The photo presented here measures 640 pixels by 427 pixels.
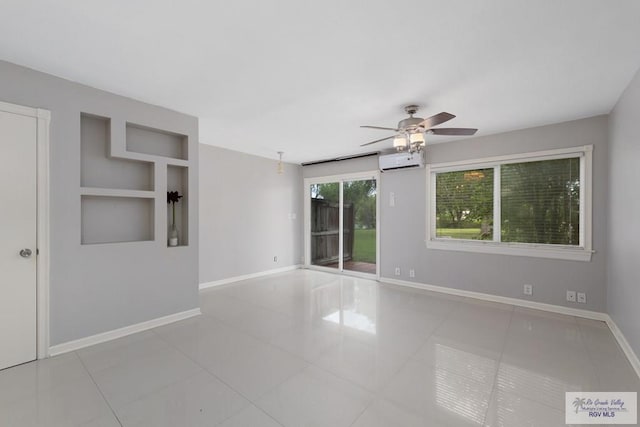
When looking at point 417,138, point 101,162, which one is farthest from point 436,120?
point 101,162

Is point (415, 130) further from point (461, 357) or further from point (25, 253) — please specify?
point (25, 253)

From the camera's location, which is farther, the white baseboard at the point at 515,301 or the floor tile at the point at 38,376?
the white baseboard at the point at 515,301

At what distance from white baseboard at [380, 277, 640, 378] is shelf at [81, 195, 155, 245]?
3.95 meters

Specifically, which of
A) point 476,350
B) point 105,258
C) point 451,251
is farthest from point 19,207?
point 451,251

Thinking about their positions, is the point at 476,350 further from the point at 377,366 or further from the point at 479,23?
the point at 479,23

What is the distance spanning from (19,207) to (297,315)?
2.85 meters

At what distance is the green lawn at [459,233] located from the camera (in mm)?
4219

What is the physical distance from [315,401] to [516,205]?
3771mm

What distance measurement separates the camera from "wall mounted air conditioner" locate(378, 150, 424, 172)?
4.51m

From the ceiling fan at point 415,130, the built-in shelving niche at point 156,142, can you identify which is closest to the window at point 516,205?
the ceiling fan at point 415,130

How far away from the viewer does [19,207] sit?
2.27 m

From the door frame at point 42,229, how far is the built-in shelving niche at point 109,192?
0.28 metres

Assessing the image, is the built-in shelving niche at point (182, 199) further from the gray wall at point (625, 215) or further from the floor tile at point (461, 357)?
the gray wall at point (625, 215)

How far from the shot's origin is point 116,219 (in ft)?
9.61
